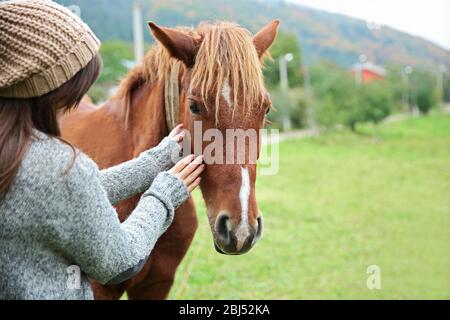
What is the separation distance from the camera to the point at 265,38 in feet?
9.09

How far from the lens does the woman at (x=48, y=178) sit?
152 centimetres

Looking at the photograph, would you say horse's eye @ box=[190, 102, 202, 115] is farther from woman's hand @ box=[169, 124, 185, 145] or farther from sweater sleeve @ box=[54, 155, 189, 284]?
sweater sleeve @ box=[54, 155, 189, 284]

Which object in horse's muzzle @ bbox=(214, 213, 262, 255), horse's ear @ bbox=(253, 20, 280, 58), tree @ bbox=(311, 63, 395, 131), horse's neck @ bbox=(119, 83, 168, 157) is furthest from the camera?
tree @ bbox=(311, 63, 395, 131)

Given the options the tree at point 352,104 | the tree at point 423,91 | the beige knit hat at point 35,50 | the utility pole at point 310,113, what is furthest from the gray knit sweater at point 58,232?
the tree at point 423,91

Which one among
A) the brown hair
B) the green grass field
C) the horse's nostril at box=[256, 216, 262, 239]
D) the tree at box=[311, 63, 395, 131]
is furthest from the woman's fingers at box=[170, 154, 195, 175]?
the tree at box=[311, 63, 395, 131]

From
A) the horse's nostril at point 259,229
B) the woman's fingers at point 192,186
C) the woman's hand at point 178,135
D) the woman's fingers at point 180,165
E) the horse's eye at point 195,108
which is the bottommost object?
the horse's nostril at point 259,229

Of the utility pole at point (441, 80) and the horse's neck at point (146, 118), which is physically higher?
the horse's neck at point (146, 118)

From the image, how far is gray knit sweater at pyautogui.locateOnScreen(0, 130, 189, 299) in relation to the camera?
4.98 ft

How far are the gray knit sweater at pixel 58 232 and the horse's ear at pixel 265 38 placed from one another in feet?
4.46

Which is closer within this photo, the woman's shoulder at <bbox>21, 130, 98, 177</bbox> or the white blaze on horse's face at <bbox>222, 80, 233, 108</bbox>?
the woman's shoulder at <bbox>21, 130, 98, 177</bbox>

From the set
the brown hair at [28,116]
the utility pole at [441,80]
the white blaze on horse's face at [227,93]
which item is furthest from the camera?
the utility pole at [441,80]

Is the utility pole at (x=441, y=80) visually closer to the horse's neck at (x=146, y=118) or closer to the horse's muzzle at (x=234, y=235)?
the horse's neck at (x=146, y=118)

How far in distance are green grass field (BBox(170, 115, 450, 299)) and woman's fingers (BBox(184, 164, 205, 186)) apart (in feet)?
11.4

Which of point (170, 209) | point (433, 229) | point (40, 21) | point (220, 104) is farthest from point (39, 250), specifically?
point (433, 229)
